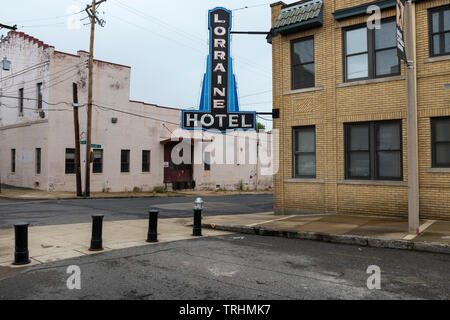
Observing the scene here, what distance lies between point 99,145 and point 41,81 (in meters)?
5.82

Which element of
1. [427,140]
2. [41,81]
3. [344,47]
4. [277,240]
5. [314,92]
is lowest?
[277,240]

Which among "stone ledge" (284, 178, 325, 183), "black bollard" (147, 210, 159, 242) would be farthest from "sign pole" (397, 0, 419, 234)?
"black bollard" (147, 210, 159, 242)

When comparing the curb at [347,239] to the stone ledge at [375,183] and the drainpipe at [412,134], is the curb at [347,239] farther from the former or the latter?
the stone ledge at [375,183]

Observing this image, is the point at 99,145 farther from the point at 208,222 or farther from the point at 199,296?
the point at 199,296

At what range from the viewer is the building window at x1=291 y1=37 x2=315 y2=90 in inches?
524

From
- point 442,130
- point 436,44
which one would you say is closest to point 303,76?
point 436,44

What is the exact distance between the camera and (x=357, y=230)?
9.20 m

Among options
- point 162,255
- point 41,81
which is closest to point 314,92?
point 162,255

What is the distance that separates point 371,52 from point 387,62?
0.61 m

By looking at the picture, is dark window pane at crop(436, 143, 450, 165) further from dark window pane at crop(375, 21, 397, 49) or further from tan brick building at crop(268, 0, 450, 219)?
dark window pane at crop(375, 21, 397, 49)

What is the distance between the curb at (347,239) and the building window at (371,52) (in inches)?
226

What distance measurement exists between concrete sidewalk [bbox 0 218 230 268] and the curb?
736 mm

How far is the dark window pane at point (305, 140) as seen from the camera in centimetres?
1323

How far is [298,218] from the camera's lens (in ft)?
39.2
